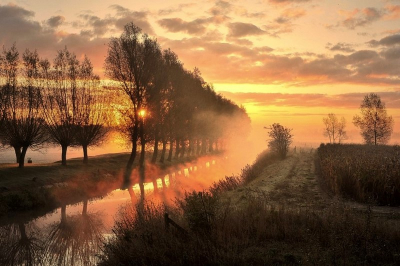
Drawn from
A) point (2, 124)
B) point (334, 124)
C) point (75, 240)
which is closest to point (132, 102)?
point (2, 124)

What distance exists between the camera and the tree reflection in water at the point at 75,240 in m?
13.9

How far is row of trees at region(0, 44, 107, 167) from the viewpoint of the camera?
115 feet

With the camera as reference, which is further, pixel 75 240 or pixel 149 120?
pixel 149 120

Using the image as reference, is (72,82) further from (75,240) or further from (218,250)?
(218,250)

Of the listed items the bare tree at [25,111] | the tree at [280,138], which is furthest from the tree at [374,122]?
the bare tree at [25,111]

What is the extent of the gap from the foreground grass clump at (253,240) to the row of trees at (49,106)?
25.6m

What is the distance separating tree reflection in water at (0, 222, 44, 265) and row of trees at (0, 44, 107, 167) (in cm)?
1503

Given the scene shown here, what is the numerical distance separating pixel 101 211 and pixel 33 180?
8569 mm

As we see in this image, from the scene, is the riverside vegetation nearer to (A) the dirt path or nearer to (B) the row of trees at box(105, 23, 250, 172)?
(A) the dirt path

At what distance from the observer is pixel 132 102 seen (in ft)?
135

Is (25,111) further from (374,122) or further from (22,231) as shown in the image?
(374,122)

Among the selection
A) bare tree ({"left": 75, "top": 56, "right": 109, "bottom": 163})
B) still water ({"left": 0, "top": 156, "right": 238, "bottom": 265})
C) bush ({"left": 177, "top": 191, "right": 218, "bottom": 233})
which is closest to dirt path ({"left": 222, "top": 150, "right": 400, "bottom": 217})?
bush ({"left": 177, "top": 191, "right": 218, "bottom": 233})

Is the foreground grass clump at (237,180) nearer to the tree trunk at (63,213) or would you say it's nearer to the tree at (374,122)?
the tree trunk at (63,213)

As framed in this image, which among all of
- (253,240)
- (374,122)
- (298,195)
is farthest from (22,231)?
(374,122)
